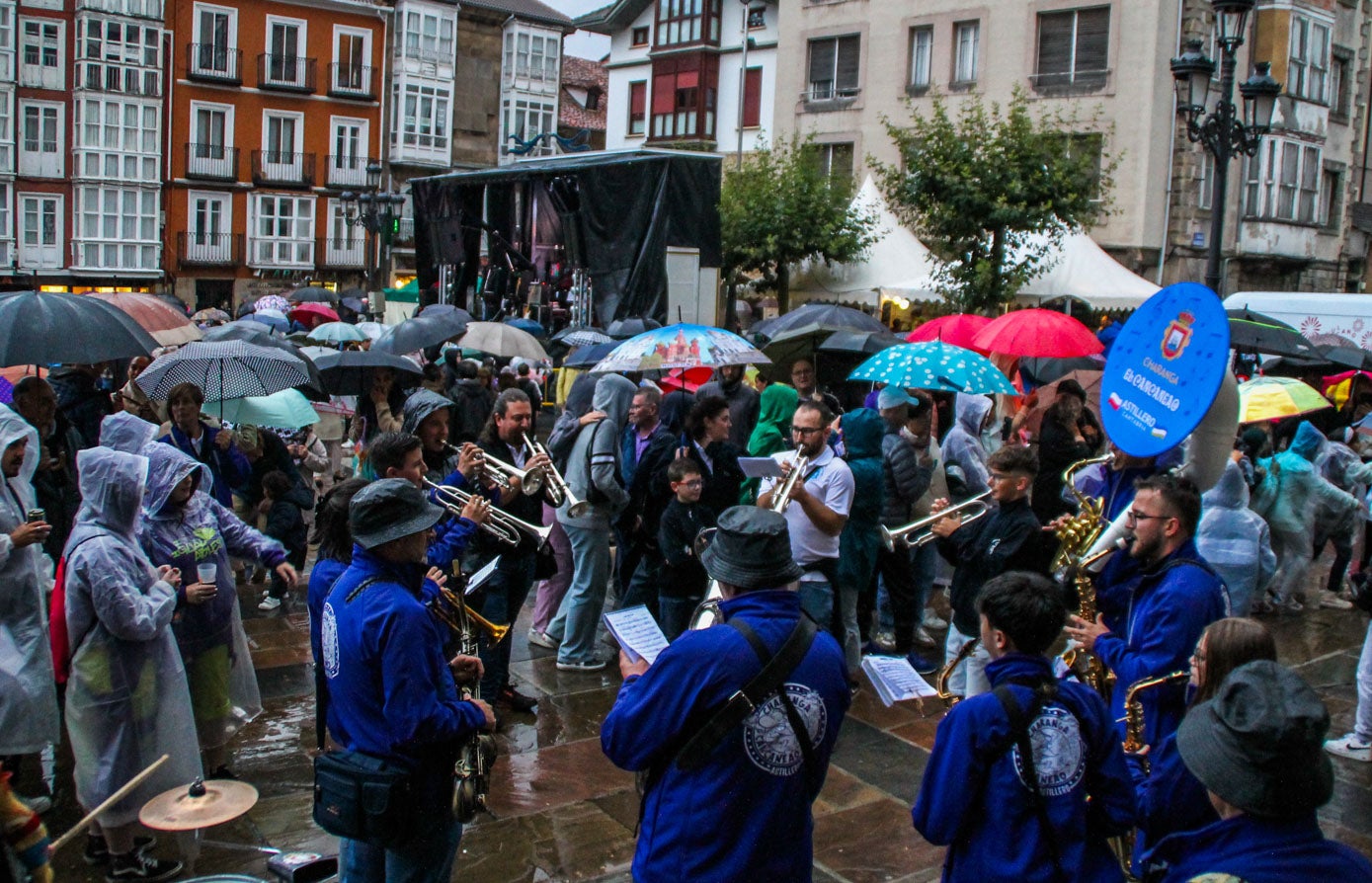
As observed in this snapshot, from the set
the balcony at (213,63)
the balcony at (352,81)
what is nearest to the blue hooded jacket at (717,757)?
the balcony at (213,63)

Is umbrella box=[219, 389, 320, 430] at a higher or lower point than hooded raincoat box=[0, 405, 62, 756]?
higher

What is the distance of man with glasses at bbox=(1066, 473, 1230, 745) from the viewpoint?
3.88 metres

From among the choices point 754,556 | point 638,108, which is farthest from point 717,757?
point 638,108

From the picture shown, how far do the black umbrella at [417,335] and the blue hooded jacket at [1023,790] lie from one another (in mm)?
9741

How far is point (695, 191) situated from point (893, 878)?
16.2 metres

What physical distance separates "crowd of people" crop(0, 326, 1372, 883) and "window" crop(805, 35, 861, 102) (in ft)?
78.5

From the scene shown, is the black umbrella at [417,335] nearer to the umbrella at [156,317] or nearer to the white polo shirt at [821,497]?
the umbrella at [156,317]

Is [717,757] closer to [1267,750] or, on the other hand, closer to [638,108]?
[1267,750]

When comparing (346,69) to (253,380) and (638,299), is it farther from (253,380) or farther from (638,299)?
(253,380)

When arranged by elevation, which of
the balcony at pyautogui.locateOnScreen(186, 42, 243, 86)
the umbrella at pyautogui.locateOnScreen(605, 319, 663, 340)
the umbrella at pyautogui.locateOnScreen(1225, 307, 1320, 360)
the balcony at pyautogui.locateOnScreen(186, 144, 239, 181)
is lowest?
the umbrella at pyautogui.locateOnScreen(605, 319, 663, 340)

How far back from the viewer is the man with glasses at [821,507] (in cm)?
650

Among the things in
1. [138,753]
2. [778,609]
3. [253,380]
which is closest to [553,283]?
[253,380]

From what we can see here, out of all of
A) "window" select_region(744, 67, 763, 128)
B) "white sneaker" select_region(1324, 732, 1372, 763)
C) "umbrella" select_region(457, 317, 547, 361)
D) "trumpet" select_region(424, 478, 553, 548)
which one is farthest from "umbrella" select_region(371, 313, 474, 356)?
"window" select_region(744, 67, 763, 128)

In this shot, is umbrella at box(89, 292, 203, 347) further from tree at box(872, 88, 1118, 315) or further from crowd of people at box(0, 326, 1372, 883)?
tree at box(872, 88, 1118, 315)
